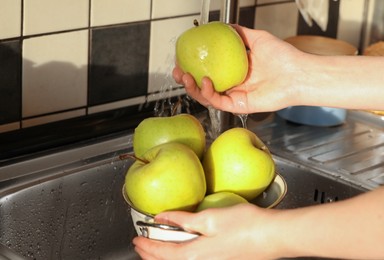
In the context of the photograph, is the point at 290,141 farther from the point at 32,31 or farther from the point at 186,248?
the point at 186,248

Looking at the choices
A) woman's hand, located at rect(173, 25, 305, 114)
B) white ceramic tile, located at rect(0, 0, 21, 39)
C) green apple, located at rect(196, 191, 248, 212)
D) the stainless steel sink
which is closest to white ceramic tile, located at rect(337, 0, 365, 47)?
the stainless steel sink

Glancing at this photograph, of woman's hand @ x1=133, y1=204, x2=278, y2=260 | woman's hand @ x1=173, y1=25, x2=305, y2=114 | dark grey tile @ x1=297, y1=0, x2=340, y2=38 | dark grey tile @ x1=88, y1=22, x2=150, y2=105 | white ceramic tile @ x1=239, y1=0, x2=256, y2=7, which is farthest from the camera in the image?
dark grey tile @ x1=297, y1=0, x2=340, y2=38

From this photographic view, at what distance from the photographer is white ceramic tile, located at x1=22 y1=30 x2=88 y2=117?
4.31ft

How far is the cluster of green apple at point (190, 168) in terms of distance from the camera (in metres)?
0.99

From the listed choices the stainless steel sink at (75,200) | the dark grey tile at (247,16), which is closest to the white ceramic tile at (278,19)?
the dark grey tile at (247,16)

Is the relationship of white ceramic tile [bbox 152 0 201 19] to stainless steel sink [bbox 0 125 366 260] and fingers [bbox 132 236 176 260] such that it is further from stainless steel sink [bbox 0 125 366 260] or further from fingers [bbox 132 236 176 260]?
fingers [bbox 132 236 176 260]

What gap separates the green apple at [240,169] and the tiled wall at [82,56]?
37 cm

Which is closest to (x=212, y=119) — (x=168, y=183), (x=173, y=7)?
(x=173, y=7)

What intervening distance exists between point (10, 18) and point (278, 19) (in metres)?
0.64

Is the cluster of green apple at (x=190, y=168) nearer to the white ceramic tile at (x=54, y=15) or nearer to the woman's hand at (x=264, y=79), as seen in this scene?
the woman's hand at (x=264, y=79)

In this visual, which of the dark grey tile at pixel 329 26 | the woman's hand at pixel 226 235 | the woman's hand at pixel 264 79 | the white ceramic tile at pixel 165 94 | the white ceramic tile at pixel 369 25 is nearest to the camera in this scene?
the woman's hand at pixel 226 235

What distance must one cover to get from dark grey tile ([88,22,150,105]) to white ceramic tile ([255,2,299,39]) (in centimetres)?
30

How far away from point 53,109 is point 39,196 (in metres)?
0.18

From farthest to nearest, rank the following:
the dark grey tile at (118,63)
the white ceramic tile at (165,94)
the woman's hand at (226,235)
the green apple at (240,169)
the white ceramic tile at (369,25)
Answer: the white ceramic tile at (369,25) < the white ceramic tile at (165,94) < the dark grey tile at (118,63) < the green apple at (240,169) < the woman's hand at (226,235)
